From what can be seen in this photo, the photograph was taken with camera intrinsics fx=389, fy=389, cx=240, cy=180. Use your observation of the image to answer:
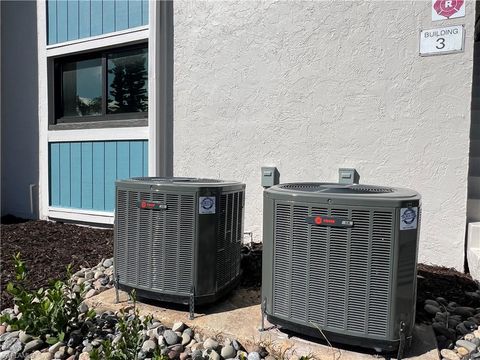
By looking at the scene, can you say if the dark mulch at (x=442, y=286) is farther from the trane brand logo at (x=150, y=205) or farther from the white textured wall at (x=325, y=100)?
the trane brand logo at (x=150, y=205)

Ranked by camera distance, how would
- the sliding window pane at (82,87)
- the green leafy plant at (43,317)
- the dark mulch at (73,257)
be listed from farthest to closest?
1. the sliding window pane at (82,87)
2. the dark mulch at (73,257)
3. the green leafy plant at (43,317)

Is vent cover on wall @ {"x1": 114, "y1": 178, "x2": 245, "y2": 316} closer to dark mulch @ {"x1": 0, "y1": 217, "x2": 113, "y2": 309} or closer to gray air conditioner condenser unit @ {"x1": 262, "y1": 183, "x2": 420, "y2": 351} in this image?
gray air conditioner condenser unit @ {"x1": 262, "y1": 183, "x2": 420, "y2": 351}

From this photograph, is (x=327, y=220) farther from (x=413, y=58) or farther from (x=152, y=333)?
(x=413, y=58)

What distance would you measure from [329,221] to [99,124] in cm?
443

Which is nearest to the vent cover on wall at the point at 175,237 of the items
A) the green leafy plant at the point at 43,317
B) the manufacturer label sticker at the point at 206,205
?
the manufacturer label sticker at the point at 206,205

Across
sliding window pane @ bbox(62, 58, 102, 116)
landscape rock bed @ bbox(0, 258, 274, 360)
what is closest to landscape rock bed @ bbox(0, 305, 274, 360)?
landscape rock bed @ bbox(0, 258, 274, 360)

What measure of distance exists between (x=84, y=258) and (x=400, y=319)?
11.5 ft

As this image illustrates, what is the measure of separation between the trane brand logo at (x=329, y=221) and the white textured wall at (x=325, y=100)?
1945mm

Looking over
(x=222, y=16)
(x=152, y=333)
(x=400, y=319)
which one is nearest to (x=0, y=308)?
(x=152, y=333)

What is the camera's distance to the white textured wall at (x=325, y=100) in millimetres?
3699

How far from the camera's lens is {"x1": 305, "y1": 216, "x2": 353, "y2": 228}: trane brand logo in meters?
2.22

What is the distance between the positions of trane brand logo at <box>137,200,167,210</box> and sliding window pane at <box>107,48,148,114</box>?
288 cm

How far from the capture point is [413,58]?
379cm

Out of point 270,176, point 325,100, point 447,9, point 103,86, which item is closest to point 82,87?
point 103,86
